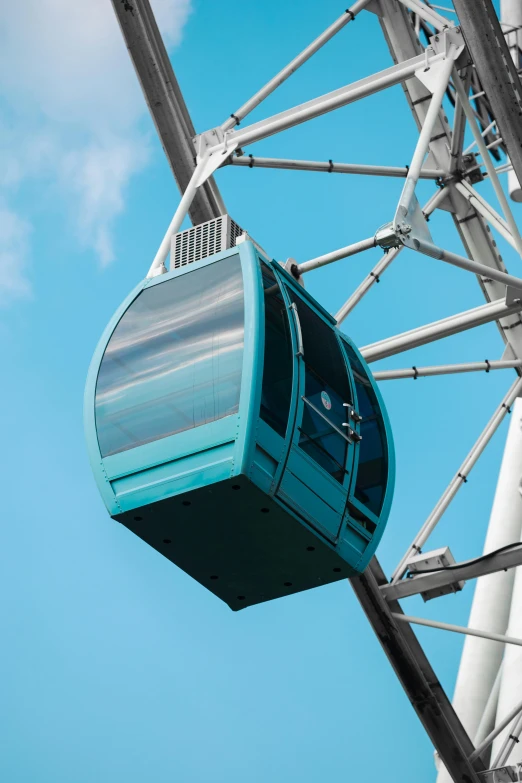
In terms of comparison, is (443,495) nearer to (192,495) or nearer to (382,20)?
(382,20)

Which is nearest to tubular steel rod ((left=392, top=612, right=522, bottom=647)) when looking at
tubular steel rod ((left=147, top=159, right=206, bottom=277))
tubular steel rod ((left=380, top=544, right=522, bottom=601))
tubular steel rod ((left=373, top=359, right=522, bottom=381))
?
tubular steel rod ((left=380, top=544, right=522, bottom=601))

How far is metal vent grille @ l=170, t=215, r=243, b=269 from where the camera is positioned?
46.2 ft

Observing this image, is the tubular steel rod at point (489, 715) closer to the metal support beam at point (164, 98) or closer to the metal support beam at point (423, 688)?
the metal support beam at point (423, 688)

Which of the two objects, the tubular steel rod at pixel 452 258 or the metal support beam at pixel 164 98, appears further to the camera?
the metal support beam at pixel 164 98

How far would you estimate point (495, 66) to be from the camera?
14.1m

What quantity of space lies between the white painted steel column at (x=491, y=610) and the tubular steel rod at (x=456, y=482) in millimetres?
5458

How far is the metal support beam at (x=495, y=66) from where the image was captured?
45.2 feet

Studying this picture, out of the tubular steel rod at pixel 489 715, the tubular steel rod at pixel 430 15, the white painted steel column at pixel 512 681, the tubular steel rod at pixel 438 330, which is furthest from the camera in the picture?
the tubular steel rod at pixel 489 715

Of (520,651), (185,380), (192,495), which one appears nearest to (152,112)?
(185,380)

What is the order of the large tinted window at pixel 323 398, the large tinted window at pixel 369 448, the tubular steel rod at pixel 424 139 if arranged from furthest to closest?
the tubular steel rod at pixel 424 139, the large tinted window at pixel 369 448, the large tinted window at pixel 323 398

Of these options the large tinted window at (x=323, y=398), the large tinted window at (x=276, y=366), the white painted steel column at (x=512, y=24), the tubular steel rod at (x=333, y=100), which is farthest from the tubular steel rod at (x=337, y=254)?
the white painted steel column at (x=512, y=24)

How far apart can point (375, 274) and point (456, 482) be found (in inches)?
126

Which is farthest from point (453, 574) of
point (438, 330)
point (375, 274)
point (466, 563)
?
point (375, 274)

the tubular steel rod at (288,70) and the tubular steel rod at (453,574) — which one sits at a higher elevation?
the tubular steel rod at (288,70)
